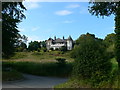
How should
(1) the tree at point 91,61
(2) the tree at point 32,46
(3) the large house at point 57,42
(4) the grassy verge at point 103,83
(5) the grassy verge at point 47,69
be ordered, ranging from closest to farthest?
1. (4) the grassy verge at point 103,83
2. (1) the tree at point 91,61
3. (5) the grassy verge at point 47,69
4. (2) the tree at point 32,46
5. (3) the large house at point 57,42

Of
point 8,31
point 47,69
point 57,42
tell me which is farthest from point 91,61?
point 57,42

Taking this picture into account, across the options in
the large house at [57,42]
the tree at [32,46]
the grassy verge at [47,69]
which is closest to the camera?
the grassy verge at [47,69]

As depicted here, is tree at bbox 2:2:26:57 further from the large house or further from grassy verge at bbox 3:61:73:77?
the large house

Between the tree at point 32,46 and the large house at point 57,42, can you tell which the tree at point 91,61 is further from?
the large house at point 57,42

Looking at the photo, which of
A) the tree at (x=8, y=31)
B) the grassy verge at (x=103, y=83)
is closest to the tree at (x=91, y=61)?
the grassy verge at (x=103, y=83)

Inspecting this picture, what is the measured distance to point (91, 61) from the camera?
40.5ft

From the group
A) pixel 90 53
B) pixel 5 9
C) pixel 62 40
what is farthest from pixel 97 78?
pixel 62 40

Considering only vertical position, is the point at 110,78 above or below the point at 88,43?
below

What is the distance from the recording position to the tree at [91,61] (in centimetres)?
1199

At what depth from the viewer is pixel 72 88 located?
38.4 feet

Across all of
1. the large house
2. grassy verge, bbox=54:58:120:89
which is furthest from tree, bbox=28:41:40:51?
grassy verge, bbox=54:58:120:89

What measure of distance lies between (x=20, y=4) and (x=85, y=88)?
1706 cm

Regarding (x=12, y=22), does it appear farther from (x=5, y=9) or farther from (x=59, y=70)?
(x=59, y=70)

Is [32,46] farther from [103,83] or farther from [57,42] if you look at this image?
[103,83]
